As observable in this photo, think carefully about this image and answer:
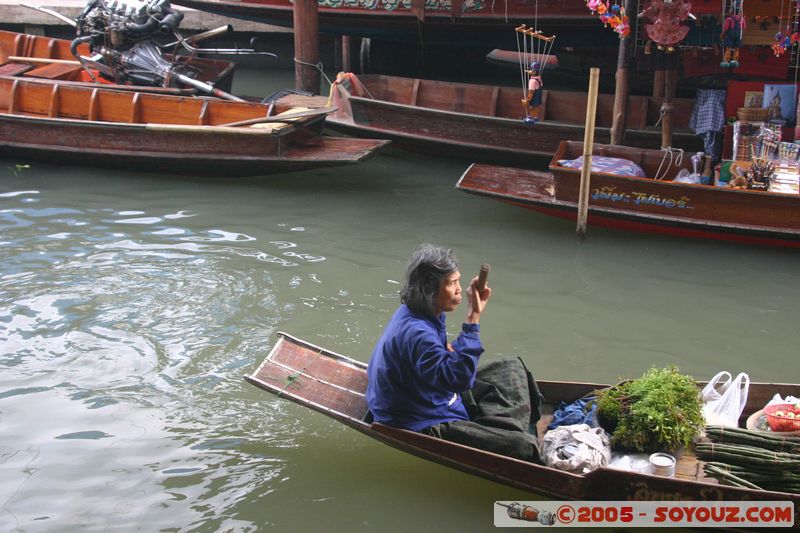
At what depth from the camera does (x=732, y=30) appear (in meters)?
8.23

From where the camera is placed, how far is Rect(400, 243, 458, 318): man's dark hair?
367 centimetres

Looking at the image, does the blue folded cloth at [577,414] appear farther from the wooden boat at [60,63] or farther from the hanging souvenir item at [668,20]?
the wooden boat at [60,63]

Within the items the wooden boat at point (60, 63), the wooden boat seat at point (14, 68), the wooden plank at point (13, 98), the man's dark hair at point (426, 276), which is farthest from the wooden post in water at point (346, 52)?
the man's dark hair at point (426, 276)

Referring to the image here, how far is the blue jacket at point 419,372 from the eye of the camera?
3633 mm

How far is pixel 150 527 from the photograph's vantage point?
13.2 ft

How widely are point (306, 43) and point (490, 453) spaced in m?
8.54

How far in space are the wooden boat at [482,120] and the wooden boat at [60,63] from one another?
2085 millimetres

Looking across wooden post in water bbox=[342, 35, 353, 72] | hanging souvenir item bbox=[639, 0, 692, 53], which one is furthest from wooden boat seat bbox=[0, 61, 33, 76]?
hanging souvenir item bbox=[639, 0, 692, 53]

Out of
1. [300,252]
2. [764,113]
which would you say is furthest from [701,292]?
[300,252]

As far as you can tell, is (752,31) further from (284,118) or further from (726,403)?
(726,403)

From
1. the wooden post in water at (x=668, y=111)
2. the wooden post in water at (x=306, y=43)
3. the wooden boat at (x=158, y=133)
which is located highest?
the wooden post in water at (x=306, y=43)

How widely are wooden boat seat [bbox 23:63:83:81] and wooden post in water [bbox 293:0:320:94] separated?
2.96m

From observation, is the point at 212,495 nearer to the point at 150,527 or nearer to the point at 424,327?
the point at 150,527

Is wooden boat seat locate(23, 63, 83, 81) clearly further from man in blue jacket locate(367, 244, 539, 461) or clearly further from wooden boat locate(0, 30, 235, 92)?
man in blue jacket locate(367, 244, 539, 461)
